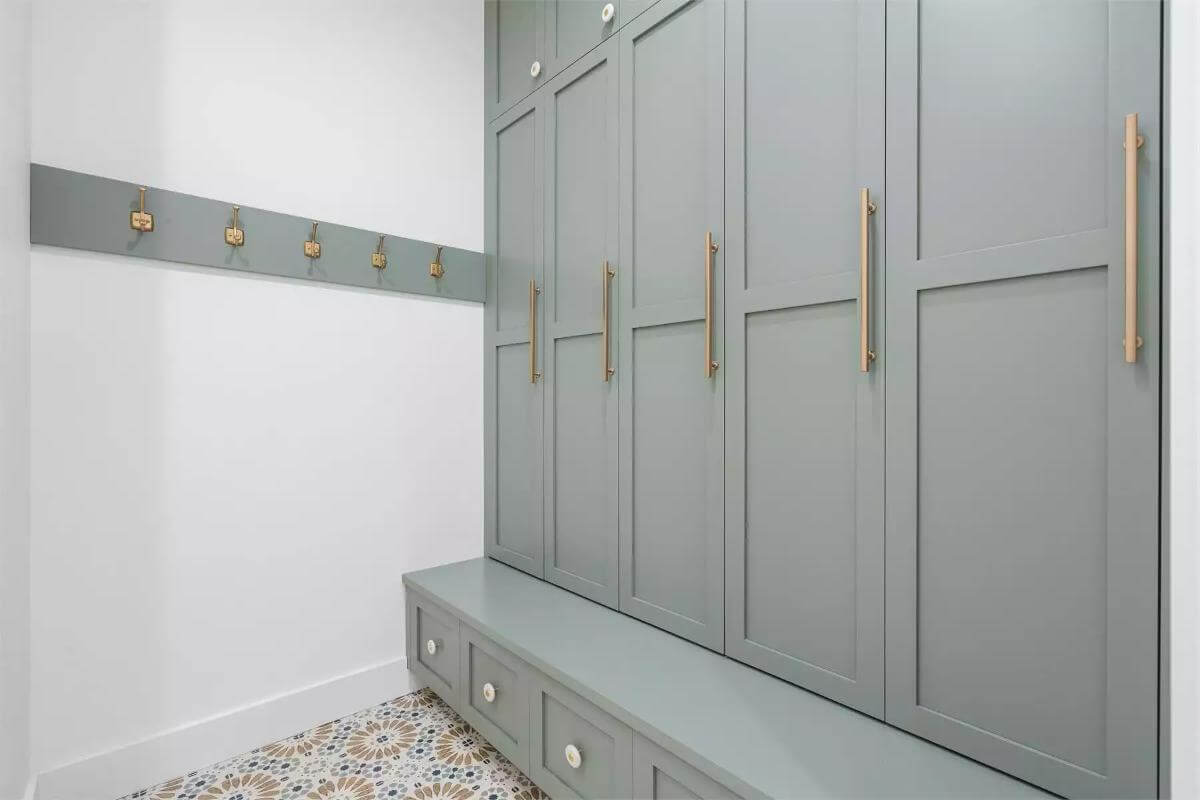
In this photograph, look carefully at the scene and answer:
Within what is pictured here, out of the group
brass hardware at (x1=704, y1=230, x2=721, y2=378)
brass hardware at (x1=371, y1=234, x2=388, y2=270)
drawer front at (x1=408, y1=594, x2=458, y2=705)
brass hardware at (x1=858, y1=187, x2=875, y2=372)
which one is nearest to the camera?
brass hardware at (x1=858, y1=187, x2=875, y2=372)

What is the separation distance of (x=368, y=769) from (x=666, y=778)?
3.29ft

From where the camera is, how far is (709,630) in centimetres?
152

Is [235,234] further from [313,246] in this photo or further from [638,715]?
[638,715]

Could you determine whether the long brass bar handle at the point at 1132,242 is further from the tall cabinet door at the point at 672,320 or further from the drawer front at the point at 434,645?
the drawer front at the point at 434,645

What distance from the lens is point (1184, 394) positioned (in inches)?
33.3

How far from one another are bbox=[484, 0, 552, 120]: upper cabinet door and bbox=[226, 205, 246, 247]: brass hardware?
1.04m

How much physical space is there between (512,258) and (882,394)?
4.85 ft

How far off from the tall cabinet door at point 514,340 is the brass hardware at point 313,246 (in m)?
0.64

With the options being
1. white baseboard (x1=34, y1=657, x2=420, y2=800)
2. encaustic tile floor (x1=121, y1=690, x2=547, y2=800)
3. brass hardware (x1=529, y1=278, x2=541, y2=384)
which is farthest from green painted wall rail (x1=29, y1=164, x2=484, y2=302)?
encaustic tile floor (x1=121, y1=690, x2=547, y2=800)

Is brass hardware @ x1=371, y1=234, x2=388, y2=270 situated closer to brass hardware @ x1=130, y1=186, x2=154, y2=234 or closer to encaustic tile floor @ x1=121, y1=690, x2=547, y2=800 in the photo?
brass hardware @ x1=130, y1=186, x2=154, y2=234

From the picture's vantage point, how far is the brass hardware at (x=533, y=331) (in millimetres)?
2082

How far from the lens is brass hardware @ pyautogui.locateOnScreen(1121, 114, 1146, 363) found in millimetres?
877

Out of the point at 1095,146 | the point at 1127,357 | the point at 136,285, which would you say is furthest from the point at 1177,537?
the point at 136,285

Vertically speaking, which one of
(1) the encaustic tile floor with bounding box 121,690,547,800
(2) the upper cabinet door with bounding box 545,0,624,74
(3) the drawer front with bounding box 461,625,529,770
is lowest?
(1) the encaustic tile floor with bounding box 121,690,547,800
